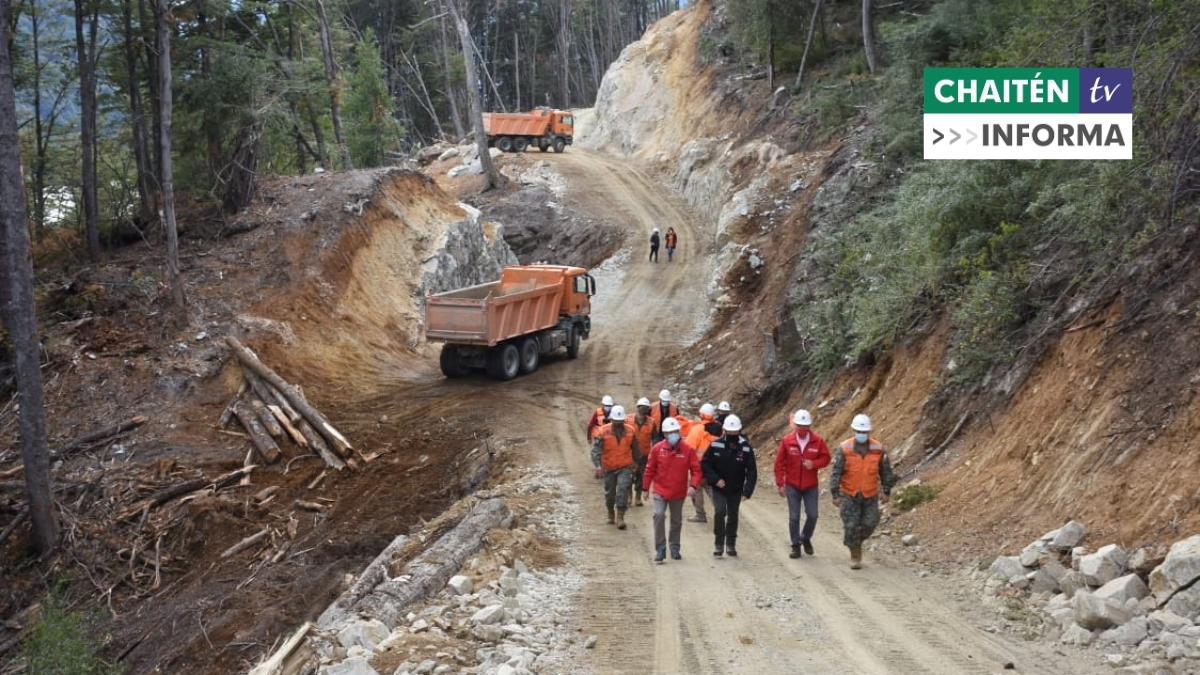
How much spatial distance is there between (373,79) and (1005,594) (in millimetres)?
43526

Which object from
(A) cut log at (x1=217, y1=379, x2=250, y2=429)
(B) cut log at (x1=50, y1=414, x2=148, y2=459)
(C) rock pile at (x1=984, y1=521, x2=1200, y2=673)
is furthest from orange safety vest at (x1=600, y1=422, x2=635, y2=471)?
(B) cut log at (x1=50, y1=414, x2=148, y2=459)

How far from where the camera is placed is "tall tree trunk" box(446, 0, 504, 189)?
1436 inches

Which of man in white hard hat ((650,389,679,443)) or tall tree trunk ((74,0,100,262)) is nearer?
man in white hard hat ((650,389,679,443))

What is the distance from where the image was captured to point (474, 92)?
37062 millimetres

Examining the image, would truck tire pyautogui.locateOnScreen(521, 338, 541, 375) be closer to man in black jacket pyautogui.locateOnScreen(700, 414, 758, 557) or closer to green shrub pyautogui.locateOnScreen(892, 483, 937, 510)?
green shrub pyautogui.locateOnScreen(892, 483, 937, 510)

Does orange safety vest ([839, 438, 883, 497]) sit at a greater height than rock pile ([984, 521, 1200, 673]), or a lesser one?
greater

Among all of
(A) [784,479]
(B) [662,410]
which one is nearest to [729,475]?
(A) [784,479]

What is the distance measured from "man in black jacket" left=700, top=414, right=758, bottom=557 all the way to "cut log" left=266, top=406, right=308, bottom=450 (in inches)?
364

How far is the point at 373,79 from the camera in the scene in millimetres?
46719

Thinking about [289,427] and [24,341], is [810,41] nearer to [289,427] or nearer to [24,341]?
[289,427]

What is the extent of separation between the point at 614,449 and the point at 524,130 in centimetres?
4253

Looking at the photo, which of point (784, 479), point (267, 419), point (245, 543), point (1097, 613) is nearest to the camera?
point (1097, 613)

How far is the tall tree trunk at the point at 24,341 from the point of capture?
14.1 metres

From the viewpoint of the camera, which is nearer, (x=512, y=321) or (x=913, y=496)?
(x=913, y=496)
